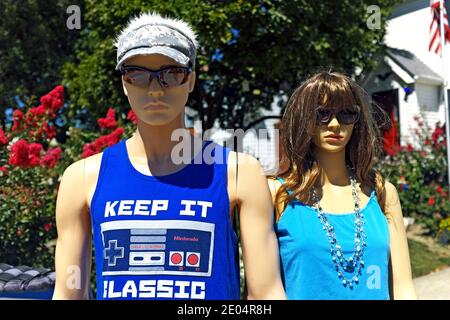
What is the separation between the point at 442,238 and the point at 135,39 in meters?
7.47

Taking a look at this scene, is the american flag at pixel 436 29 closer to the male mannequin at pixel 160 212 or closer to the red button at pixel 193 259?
the male mannequin at pixel 160 212

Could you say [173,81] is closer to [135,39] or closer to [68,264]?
[135,39]

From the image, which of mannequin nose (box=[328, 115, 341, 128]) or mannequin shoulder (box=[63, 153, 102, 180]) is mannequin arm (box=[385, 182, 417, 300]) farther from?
mannequin shoulder (box=[63, 153, 102, 180])

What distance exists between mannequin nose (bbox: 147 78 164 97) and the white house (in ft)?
35.6

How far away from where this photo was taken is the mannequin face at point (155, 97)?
1620 millimetres

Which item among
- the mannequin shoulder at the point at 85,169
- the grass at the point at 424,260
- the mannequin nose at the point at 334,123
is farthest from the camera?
the grass at the point at 424,260

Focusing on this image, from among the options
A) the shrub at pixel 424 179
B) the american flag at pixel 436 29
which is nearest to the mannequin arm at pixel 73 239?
the shrub at pixel 424 179

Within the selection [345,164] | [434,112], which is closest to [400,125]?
[434,112]

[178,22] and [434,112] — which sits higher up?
[434,112]

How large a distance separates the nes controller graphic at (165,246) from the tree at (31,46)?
38.1ft

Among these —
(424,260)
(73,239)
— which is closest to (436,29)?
(424,260)
